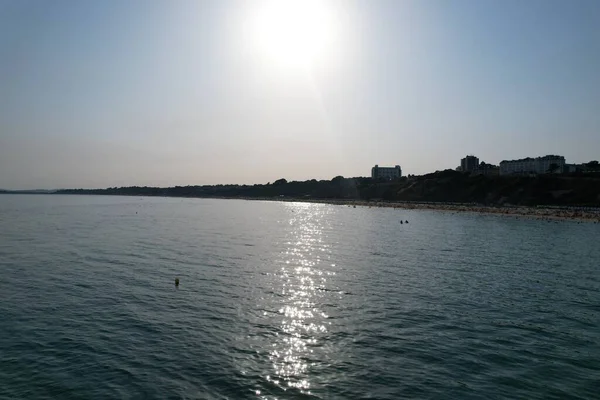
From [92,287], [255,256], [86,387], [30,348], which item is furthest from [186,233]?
[86,387]

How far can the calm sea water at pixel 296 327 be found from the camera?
15.4 m

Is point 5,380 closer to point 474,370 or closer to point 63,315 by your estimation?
point 63,315

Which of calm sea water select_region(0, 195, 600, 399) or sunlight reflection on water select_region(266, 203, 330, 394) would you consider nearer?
calm sea water select_region(0, 195, 600, 399)

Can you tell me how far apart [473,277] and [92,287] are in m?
30.7

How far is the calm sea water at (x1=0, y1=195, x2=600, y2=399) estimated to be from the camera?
15.4 metres

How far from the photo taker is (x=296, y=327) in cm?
2156

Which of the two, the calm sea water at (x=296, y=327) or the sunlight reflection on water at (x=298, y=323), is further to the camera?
the sunlight reflection on water at (x=298, y=323)

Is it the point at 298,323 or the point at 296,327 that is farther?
the point at 298,323

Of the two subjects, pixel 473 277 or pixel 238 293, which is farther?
pixel 473 277

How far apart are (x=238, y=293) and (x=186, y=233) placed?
42341 millimetres

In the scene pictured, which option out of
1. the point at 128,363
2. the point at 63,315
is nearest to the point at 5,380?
the point at 128,363

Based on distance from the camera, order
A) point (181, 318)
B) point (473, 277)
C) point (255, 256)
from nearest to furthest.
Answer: point (181, 318)
point (473, 277)
point (255, 256)

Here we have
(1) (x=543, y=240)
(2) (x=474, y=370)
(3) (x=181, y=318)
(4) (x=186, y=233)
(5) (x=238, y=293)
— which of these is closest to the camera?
(2) (x=474, y=370)

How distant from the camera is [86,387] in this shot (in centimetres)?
1495
